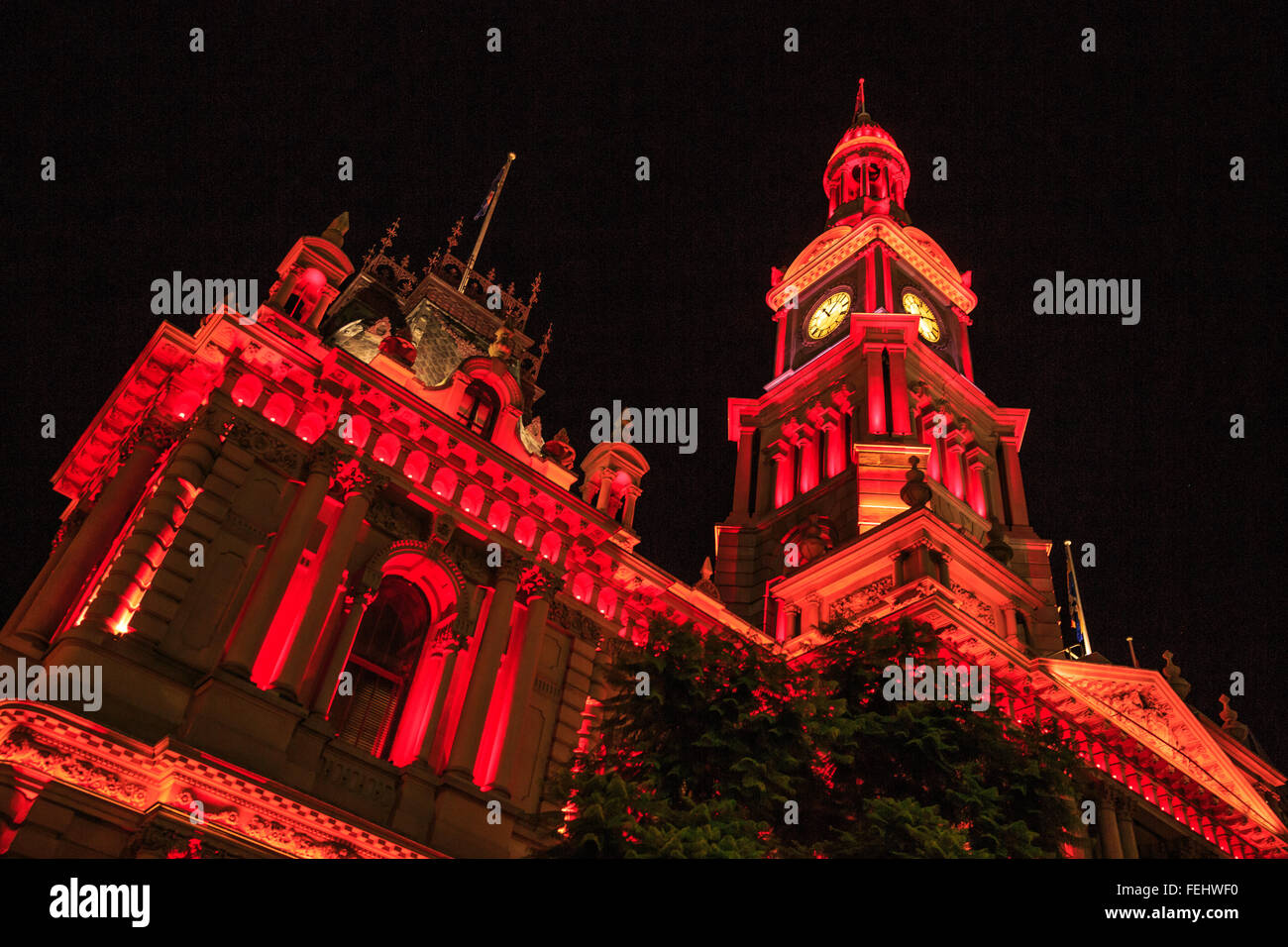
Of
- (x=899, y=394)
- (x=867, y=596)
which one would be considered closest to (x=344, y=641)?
(x=867, y=596)

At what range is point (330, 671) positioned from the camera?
70.4 ft

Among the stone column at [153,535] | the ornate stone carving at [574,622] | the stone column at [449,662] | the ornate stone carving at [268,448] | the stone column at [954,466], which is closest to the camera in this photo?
the stone column at [153,535]

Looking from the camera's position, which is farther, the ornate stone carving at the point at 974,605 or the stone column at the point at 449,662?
the ornate stone carving at the point at 974,605

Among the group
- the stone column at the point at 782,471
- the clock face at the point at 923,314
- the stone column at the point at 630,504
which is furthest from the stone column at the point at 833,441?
the stone column at the point at 630,504

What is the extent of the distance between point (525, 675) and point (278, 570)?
5457 millimetres

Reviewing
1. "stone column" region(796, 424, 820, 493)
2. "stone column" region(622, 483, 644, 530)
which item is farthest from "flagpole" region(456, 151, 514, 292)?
"stone column" region(796, 424, 820, 493)

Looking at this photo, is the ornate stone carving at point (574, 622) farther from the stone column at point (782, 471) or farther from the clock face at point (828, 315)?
the clock face at point (828, 315)

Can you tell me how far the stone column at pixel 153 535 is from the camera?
19.2 m

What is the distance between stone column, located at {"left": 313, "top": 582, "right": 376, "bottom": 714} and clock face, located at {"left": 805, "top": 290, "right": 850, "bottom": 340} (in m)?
29.0

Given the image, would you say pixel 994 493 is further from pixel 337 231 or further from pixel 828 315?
pixel 337 231

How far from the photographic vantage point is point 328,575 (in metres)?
21.8

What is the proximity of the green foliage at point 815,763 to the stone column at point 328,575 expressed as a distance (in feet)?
18.8
